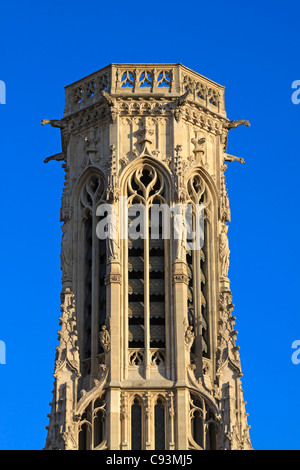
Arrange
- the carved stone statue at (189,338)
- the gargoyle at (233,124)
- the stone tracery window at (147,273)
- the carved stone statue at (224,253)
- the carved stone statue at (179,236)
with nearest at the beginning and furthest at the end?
the carved stone statue at (189,338), the stone tracery window at (147,273), the carved stone statue at (179,236), the carved stone statue at (224,253), the gargoyle at (233,124)

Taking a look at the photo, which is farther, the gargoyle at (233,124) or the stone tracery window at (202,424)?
the gargoyle at (233,124)

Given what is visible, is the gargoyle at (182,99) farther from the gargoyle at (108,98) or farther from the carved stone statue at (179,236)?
the carved stone statue at (179,236)

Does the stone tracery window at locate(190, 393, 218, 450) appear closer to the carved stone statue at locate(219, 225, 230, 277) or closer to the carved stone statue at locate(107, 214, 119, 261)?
the carved stone statue at locate(219, 225, 230, 277)

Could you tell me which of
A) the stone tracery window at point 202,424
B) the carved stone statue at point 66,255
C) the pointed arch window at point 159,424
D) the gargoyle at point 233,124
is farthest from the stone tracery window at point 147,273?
the gargoyle at point 233,124

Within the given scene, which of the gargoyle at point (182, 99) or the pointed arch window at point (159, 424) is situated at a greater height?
the gargoyle at point (182, 99)

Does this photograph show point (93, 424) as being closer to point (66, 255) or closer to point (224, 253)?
point (66, 255)

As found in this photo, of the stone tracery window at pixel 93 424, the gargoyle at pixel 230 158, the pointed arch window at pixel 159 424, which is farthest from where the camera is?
the gargoyle at pixel 230 158

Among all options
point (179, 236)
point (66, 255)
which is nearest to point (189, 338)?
point (179, 236)

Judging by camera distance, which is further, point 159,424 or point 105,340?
point 105,340

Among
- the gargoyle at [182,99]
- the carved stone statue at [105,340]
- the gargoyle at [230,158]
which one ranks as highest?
the gargoyle at [182,99]

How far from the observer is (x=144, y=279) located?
290 feet

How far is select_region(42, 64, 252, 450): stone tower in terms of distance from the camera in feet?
282

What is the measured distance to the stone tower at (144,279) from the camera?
85.8 metres

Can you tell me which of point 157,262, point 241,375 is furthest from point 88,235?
point 241,375
